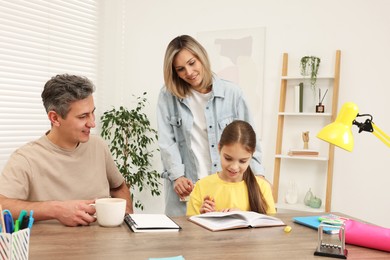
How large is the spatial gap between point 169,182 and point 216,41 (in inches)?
80.2

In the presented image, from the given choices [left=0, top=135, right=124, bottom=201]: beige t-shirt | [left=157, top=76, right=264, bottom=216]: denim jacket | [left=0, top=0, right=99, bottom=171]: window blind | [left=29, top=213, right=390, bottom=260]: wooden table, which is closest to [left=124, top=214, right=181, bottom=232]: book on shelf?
[left=29, top=213, right=390, bottom=260]: wooden table

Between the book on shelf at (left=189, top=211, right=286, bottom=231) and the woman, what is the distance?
62 cm

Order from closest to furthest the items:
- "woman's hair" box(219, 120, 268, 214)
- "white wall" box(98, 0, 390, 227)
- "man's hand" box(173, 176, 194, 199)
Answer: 1. "woman's hair" box(219, 120, 268, 214)
2. "man's hand" box(173, 176, 194, 199)
3. "white wall" box(98, 0, 390, 227)

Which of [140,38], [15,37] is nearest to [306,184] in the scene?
[140,38]

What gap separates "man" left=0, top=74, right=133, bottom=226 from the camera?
166cm

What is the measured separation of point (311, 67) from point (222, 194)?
84.8 inches

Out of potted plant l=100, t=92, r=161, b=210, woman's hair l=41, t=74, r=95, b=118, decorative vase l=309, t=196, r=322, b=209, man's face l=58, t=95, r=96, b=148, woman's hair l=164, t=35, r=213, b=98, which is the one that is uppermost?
woman's hair l=164, t=35, r=213, b=98

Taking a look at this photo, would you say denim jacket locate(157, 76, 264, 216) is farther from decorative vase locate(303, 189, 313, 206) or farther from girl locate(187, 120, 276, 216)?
decorative vase locate(303, 189, 313, 206)

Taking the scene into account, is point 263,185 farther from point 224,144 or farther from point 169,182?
point 169,182

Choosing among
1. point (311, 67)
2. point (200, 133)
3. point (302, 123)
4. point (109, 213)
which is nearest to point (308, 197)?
point (302, 123)

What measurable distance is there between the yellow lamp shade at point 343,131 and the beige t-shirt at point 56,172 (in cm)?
108

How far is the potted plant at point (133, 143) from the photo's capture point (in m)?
3.93

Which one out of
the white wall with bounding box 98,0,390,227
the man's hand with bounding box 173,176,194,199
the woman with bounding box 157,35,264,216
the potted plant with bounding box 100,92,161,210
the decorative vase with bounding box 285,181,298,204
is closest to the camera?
the man's hand with bounding box 173,176,194,199

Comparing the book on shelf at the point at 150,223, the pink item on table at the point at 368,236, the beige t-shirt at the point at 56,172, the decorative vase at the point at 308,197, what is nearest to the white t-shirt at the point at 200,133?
the beige t-shirt at the point at 56,172
